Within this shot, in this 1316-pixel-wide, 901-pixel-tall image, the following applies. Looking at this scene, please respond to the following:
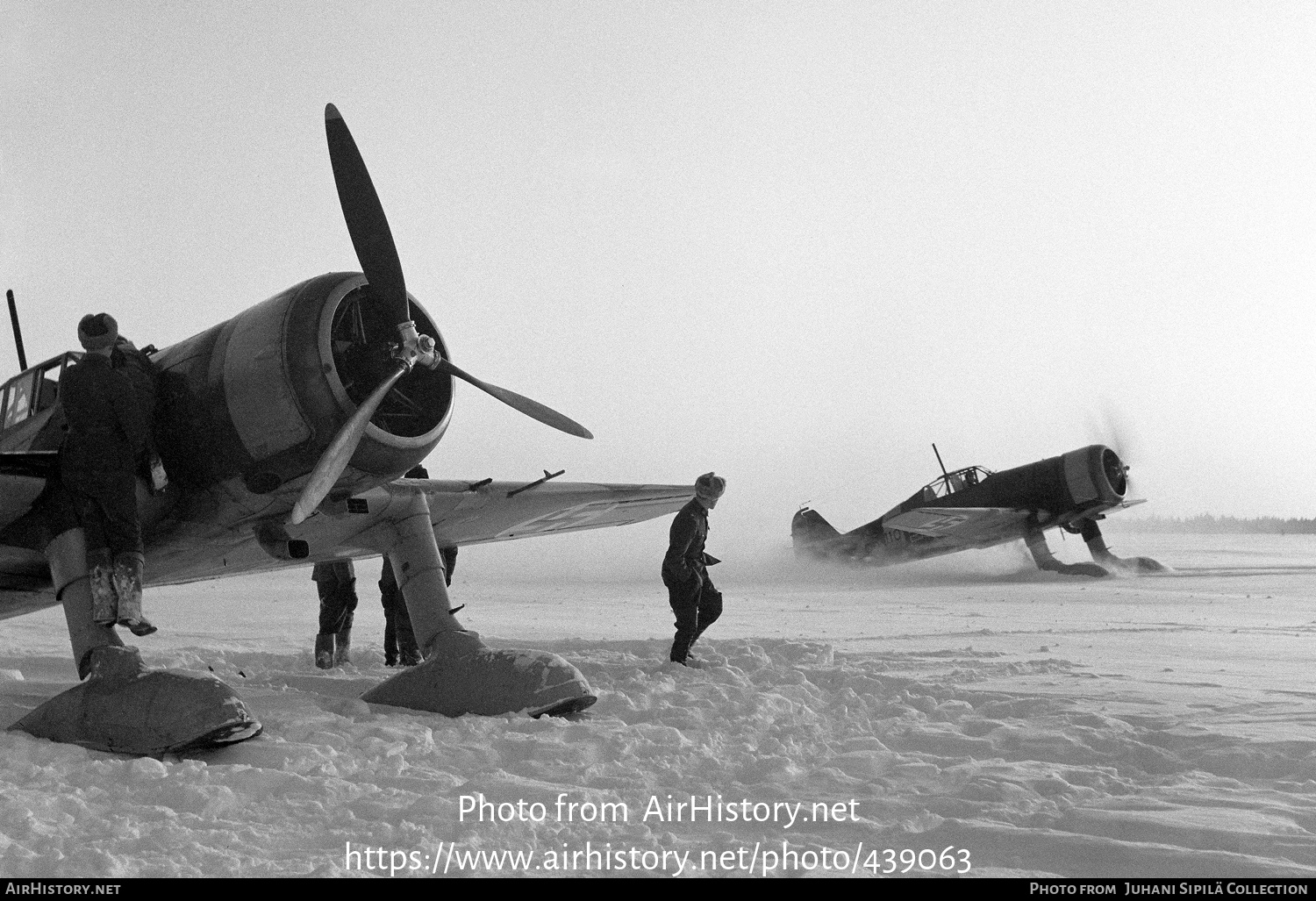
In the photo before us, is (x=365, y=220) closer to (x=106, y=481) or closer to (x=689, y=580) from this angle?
(x=106, y=481)

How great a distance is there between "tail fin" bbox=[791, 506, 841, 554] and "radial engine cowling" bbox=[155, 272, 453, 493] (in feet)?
82.5

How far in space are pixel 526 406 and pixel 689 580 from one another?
8.33ft

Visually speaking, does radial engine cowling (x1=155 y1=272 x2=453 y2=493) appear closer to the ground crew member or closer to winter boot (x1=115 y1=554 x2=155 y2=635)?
winter boot (x1=115 y1=554 x2=155 y2=635)

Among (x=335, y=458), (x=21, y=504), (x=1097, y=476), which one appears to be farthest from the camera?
(x=1097, y=476)

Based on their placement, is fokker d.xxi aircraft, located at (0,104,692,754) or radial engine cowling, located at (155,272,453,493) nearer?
fokker d.xxi aircraft, located at (0,104,692,754)

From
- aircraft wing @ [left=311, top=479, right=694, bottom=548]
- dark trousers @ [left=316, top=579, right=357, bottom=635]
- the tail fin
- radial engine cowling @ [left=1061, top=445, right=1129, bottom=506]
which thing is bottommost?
the tail fin

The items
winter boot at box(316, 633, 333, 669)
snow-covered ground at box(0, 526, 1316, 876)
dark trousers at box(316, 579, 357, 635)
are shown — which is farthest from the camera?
dark trousers at box(316, 579, 357, 635)

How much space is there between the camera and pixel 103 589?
17.9 feet

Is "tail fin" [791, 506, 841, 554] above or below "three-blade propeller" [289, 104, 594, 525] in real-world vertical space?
below

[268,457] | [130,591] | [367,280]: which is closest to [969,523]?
[367,280]

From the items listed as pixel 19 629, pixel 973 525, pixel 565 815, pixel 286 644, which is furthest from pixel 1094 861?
pixel 973 525

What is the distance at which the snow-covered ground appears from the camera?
121 inches

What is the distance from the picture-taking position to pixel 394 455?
5.75 m

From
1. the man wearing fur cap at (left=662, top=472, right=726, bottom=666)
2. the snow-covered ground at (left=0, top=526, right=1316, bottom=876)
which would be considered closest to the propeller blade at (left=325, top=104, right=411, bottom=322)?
the snow-covered ground at (left=0, top=526, right=1316, bottom=876)
